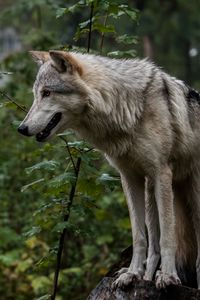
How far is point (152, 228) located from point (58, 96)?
4.82ft

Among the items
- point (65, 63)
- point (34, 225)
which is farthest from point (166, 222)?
point (34, 225)

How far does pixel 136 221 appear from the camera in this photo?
5.41 metres

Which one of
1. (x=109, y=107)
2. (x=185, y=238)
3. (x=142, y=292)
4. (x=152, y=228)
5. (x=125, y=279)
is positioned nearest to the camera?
(x=109, y=107)

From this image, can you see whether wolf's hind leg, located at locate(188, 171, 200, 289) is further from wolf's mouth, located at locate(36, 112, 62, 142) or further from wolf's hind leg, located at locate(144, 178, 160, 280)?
wolf's mouth, located at locate(36, 112, 62, 142)

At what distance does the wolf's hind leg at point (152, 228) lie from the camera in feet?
17.8

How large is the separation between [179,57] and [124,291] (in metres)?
19.4

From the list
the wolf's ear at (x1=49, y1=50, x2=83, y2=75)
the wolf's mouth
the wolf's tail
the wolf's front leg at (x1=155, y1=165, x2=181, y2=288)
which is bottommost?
the wolf's tail

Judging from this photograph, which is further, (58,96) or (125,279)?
(125,279)

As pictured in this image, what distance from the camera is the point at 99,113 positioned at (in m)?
4.98

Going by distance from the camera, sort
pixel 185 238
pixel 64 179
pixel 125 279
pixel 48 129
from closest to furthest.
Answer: pixel 48 129 → pixel 125 279 → pixel 64 179 → pixel 185 238

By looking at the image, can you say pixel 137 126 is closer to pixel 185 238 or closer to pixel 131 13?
pixel 131 13

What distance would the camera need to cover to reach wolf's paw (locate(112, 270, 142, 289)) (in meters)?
5.23

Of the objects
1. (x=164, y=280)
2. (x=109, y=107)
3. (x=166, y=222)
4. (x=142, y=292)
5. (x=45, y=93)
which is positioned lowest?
(x=142, y=292)

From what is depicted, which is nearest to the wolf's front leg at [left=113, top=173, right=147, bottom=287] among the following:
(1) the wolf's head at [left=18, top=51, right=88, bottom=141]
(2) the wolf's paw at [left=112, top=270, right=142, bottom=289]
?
(2) the wolf's paw at [left=112, top=270, right=142, bottom=289]
